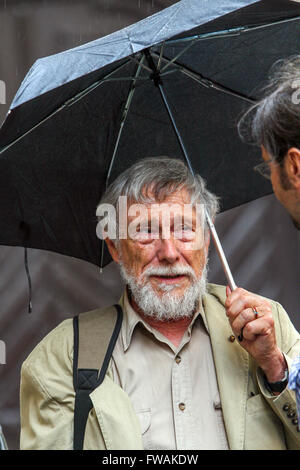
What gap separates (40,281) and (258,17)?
83.6 inches

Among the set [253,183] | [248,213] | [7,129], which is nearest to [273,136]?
[7,129]

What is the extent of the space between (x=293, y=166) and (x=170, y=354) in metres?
1.11

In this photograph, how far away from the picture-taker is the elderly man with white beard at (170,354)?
9.67 feet

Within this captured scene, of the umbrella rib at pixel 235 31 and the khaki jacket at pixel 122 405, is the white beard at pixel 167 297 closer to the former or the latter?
the khaki jacket at pixel 122 405

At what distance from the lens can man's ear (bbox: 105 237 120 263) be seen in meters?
3.49

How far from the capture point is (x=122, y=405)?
3004 millimetres

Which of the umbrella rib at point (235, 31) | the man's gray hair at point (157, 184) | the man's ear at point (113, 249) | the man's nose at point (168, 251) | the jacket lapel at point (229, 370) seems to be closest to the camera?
the umbrella rib at point (235, 31)

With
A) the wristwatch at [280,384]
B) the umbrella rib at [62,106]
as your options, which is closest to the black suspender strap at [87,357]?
the wristwatch at [280,384]

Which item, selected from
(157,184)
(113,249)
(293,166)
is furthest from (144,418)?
(293,166)

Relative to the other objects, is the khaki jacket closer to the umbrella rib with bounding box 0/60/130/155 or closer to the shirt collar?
the shirt collar

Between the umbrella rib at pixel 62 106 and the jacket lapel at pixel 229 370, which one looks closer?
the jacket lapel at pixel 229 370

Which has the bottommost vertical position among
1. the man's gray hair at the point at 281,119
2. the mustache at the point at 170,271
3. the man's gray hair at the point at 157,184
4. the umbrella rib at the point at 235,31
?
the mustache at the point at 170,271

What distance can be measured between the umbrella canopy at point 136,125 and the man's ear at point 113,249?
16 centimetres

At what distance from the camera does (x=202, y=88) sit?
3.50 m
